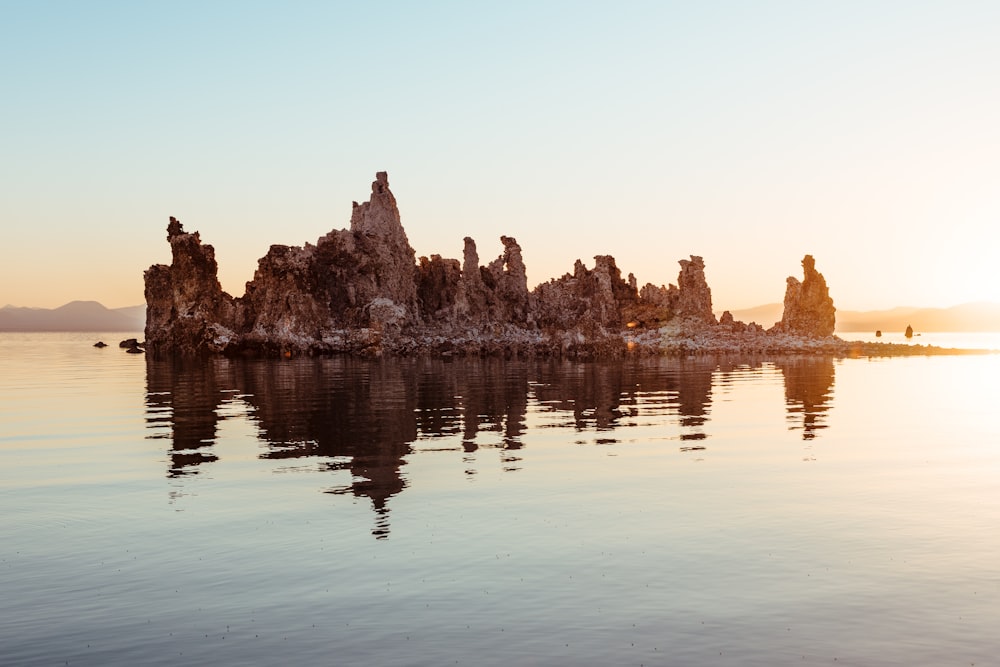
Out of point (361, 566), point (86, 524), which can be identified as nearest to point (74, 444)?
point (86, 524)

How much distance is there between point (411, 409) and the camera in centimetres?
5391

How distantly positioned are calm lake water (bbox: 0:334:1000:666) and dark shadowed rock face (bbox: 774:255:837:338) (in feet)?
473

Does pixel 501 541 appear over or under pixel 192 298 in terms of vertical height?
under

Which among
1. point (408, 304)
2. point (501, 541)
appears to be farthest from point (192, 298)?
point (501, 541)

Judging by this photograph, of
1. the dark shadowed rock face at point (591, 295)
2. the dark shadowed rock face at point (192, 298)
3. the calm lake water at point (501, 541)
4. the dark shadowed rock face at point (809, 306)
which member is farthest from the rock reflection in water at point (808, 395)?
the dark shadowed rock face at point (192, 298)

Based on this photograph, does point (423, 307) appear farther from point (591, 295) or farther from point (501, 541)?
point (501, 541)

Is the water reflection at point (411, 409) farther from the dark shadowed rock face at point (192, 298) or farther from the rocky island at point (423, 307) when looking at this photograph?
the dark shadowed rock face at point (192, 298)

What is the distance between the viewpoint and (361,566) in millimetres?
18891

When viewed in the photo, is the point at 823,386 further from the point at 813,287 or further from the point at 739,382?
the point at 813,287

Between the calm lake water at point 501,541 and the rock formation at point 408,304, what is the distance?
105 m

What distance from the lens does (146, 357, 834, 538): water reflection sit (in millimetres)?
35312

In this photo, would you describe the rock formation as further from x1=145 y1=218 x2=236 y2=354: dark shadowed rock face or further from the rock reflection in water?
the rock reflection in water

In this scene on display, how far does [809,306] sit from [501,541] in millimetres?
178730

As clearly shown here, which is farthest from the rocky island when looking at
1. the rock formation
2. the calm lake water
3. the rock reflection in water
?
the calm lake water
